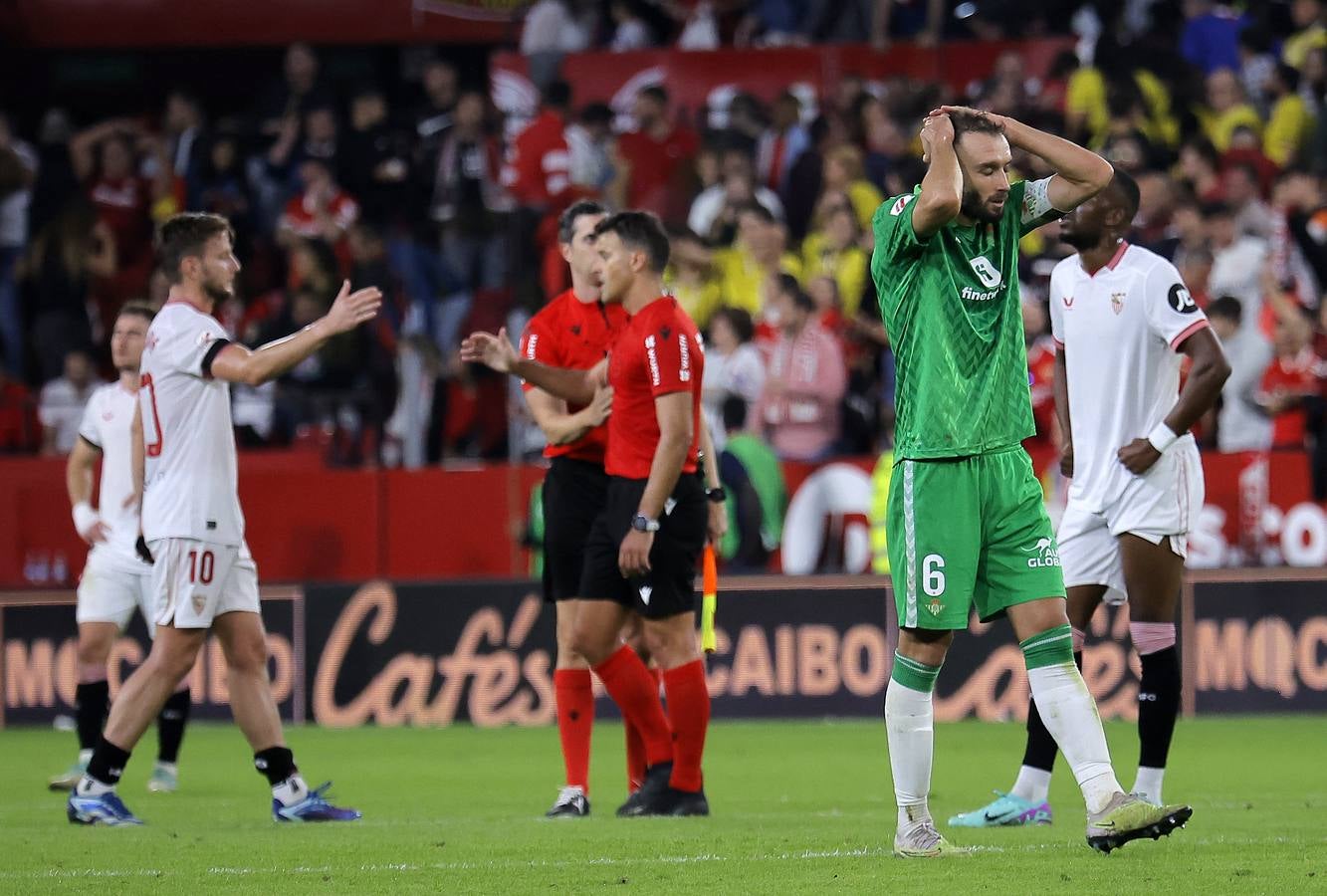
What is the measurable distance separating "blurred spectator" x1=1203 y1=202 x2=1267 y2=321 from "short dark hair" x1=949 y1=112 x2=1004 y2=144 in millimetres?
9181

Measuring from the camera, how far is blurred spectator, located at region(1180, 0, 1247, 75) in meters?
19.2

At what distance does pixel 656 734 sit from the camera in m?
9.00

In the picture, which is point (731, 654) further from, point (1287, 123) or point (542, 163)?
point (1287, 123)

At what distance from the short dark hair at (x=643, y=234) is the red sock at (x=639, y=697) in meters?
Result: 1.66

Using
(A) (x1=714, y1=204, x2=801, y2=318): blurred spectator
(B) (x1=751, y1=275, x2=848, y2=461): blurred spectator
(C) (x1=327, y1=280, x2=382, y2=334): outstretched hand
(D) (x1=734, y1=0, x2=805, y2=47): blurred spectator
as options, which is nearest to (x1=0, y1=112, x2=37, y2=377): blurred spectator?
(A) (x1=714, y1=204, x2=801, y2=318): blurred spectator

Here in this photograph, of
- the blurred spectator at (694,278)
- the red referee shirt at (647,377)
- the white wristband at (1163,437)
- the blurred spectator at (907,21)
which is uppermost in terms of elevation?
the blurred spectator at (907,21)

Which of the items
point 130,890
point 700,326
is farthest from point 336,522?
point 130,890

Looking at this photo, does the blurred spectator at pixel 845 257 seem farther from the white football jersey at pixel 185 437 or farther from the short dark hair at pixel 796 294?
the white football jersey at pixel 185 437

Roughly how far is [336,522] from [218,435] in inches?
282

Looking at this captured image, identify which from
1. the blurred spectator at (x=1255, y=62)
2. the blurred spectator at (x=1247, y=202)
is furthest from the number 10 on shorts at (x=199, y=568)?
the blurred spectator at (x=1255, y=62)

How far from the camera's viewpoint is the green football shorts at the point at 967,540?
683 centimetres

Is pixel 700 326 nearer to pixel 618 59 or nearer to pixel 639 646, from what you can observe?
pixel 618 59

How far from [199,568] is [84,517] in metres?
2.86

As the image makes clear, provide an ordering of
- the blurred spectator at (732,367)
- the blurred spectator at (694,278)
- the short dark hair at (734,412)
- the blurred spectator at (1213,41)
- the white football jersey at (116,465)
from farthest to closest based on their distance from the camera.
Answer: the blurred spectator at (1213,41), the blurred spectator at (694,278), the blurred spectator at (732,367), the short dark hair at (734,412), the white football jersey at (116,465)
